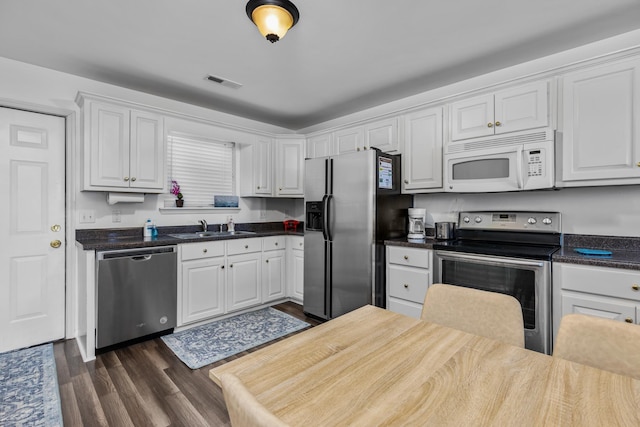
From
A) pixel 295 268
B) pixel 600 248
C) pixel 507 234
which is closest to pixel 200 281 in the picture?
pixel 295 268

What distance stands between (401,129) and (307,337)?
269cm

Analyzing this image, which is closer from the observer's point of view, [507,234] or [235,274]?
[507,234]

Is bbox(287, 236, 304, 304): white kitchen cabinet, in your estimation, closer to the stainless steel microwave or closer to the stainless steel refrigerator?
the stainless steel refrigerator

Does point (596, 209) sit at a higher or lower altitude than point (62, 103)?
lower

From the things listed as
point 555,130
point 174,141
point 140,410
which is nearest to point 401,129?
point 555,130

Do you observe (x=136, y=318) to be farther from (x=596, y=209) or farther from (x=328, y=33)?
(x=596, y=209)

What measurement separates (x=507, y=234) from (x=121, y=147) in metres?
3.66

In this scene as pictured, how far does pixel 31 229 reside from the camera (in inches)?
110

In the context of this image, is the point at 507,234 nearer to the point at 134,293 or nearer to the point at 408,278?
the point at 408,278

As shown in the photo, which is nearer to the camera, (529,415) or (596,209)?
(529,415)

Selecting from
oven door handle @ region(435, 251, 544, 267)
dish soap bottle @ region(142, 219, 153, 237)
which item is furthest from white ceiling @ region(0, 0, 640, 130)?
oven door handle @ region(435, 251, 544, 267)

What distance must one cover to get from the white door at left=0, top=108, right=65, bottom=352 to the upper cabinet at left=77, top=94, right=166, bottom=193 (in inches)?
16.3

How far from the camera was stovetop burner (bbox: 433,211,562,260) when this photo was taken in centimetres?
245

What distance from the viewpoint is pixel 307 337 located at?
1.13m
